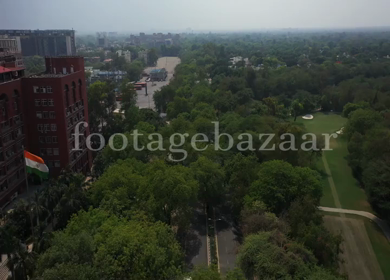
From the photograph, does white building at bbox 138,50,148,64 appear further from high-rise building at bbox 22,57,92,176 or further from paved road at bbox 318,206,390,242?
paved road at bbox 318,206,390,242

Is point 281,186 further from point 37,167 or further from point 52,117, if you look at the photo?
point 52,117

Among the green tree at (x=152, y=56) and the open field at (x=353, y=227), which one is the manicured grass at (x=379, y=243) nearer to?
the open field at (x=353, y=227)

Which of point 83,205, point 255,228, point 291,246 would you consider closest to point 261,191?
point 255,228

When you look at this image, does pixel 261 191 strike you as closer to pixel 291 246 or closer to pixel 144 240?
pixel 291 246

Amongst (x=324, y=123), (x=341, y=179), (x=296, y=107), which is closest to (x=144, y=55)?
(x=296, y=107)

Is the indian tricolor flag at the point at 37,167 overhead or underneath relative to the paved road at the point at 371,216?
overhead

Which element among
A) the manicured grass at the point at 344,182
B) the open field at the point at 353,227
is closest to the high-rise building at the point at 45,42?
the manicured grass at the point at 344,182
